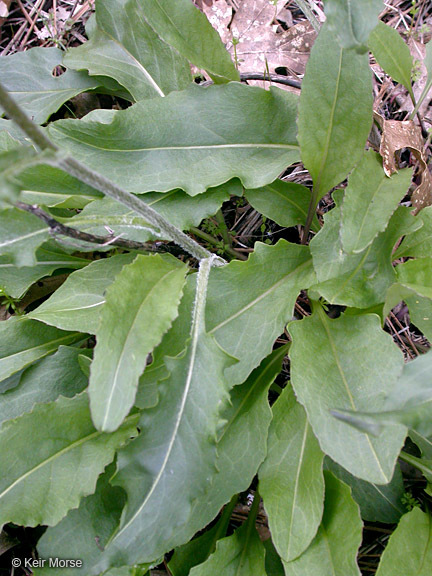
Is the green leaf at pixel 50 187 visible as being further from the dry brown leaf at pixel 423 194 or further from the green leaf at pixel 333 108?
the dry brown leaf at pixel 423 194

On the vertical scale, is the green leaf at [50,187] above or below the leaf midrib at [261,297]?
above

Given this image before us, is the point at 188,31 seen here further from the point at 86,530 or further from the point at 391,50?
the point at 86,530

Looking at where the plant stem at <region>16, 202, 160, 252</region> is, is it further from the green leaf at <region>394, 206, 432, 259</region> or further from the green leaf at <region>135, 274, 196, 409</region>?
the green leaf at <region>394, 206, 432, 259</region>

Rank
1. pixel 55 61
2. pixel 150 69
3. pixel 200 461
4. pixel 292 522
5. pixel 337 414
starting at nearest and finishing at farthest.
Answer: pixel 337 414 < pixel 200 461 < pixel 292 522 < pixel 150 69 < pixel 55 61

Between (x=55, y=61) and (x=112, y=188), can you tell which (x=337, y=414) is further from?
(x=55, y=61)

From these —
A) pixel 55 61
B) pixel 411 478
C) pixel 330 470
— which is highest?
pixel 55 61

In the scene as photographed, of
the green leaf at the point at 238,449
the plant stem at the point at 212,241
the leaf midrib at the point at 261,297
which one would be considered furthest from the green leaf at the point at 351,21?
the plant stem at the point at 212,241

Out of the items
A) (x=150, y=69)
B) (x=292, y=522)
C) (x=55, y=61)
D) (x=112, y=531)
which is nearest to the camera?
(x=292, y=522)

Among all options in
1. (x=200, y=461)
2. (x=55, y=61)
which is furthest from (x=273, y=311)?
(x=55, y=61)
